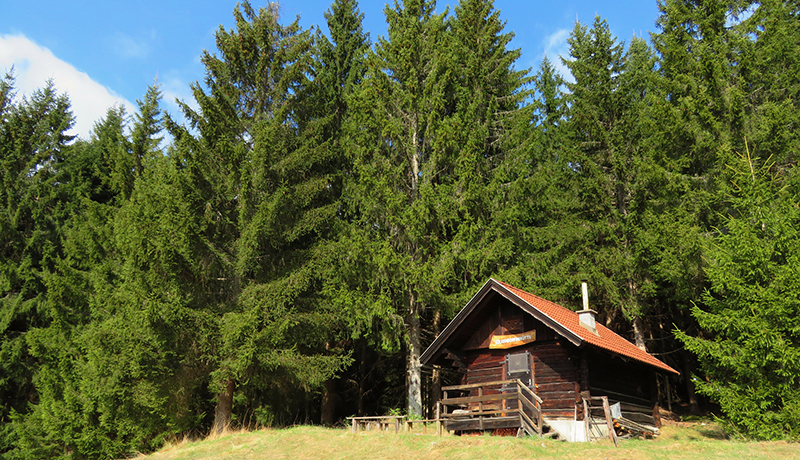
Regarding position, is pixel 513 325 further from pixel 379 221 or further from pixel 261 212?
pixel 261 212

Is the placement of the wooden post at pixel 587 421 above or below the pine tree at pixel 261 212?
below

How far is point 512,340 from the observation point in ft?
51.1

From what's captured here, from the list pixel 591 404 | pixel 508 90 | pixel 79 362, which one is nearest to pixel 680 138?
pixel 508 90

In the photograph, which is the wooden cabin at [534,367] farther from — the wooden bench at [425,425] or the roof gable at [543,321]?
the wooden bench at [425,425]

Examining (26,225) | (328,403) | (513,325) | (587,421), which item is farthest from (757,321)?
(26,225)

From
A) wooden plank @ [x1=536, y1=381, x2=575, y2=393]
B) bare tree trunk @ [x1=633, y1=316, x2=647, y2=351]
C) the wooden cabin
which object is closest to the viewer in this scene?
the wooden cabin

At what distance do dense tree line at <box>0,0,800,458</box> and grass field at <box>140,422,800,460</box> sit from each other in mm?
1799

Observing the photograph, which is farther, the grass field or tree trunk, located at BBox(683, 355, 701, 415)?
tree trunk, located at BBox(683, 355, 701, 415)

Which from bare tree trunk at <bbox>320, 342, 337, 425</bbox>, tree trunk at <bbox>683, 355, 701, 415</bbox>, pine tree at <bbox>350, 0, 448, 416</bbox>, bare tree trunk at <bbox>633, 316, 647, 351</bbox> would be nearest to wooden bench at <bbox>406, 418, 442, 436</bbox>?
pine tree at <bbox>350, 0, 448, 416</bbox>

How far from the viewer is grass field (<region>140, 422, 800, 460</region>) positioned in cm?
1054

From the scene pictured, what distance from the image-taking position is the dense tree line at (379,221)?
16297 millimetres

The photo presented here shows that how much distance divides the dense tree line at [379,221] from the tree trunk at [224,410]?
7cm

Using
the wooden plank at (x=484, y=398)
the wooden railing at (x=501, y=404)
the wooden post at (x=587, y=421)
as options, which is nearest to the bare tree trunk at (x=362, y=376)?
the wooden railing at (x=501, y=404)

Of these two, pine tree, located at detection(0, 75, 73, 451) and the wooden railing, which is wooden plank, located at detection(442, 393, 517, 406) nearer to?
the wooden railing
